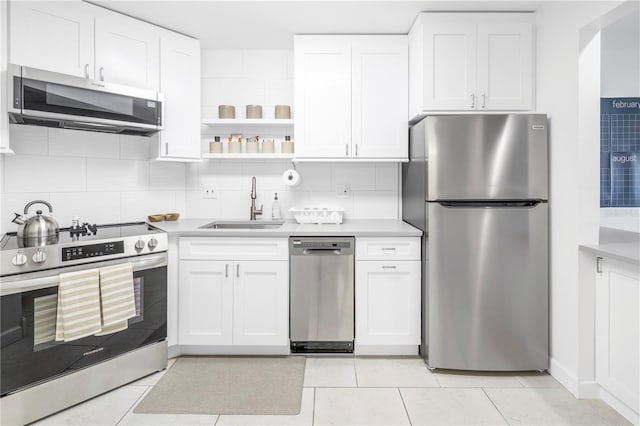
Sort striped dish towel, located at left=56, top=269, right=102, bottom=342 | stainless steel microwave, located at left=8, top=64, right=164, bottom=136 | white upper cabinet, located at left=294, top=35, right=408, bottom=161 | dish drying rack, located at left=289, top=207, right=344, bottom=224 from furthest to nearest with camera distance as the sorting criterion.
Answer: dish drying rack, located at left=289, top=207, right=344, bottom=224 < white upper cabinet, located at left=294, top=35, right=408, bottom=161 < stainless steel microwave, located at left=8, top=64, right=164, bottom=136 < striped dish towel, located at left=56, top=269, right=102, bottom=342

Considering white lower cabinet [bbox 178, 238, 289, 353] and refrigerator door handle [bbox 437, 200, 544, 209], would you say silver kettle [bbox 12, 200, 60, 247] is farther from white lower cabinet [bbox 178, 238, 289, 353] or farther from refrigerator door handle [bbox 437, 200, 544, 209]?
refrigerator door handle [bbox 437, 200, 544, 209]

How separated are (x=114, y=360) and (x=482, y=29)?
10.4 ft

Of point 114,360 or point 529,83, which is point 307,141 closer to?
point 529,83

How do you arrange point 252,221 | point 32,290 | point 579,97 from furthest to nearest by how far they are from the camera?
point 252,221 < point 579,97 < point 32,290

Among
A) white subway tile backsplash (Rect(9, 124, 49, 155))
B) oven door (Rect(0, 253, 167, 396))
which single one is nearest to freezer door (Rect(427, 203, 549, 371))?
oven door (Rect(0, 253, 167, 396))

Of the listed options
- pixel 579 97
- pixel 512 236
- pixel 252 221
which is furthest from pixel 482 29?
pixel 252 221

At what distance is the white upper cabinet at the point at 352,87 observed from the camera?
9.38 feet

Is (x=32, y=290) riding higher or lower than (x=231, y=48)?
lower

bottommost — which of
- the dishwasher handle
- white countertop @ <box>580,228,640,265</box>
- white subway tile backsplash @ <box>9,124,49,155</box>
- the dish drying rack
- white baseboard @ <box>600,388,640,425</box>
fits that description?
white baseboard @ <box>600,388,640,425</box>

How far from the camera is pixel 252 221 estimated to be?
10.3ft

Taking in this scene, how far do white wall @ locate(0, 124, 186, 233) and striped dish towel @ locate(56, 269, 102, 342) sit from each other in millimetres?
811

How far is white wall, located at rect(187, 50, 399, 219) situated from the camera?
3.26 meters

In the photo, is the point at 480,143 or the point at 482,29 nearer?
the point at 480,143

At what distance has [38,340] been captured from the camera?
1.87 m
